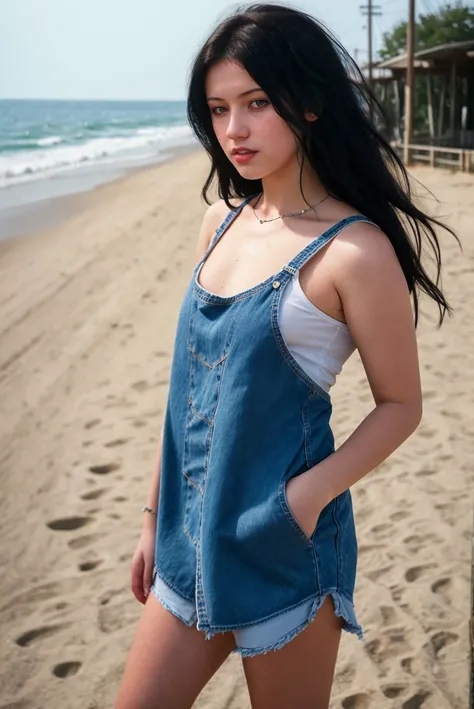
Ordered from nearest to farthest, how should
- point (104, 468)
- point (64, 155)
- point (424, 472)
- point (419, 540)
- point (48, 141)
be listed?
point (419, 540) → point (424, 472) → point (104, 468) → point (64, 155) → point (48, 141)

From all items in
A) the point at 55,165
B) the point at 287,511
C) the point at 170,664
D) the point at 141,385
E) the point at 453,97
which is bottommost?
the point at 55,165

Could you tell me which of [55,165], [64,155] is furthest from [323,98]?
[64,155]

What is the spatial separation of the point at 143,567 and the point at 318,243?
2.82 feet

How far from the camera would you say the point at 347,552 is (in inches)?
62.7

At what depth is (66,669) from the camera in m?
3.18

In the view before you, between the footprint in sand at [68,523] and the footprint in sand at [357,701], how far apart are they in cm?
194

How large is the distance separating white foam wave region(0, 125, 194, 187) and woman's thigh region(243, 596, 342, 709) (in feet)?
71.8

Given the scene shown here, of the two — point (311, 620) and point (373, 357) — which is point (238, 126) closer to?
point (373, 357)

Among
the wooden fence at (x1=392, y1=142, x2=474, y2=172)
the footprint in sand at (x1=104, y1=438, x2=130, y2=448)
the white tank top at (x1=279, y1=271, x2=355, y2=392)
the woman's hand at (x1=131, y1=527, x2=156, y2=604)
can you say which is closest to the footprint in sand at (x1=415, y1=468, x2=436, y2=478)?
the footprint in sand at (x1=104, y1=438, x2=130, y2=448)

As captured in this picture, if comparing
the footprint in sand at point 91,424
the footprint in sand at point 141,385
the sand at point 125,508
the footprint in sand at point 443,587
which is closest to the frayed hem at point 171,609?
the sand at point 125,508

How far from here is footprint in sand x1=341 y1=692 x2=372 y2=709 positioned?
2828mm

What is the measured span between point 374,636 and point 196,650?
1.86 meters

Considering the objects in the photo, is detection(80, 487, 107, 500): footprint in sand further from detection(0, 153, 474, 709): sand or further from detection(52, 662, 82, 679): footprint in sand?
detection(52, 662, 82, 679): footprint in sand

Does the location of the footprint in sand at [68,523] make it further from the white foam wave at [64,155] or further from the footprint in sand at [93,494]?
the white foam wave at [64,155]
